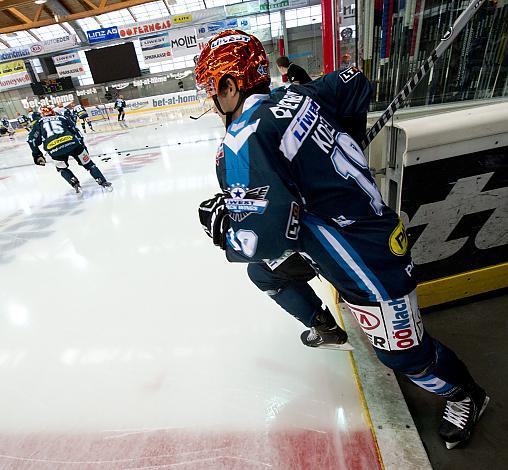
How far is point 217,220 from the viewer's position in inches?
35.7

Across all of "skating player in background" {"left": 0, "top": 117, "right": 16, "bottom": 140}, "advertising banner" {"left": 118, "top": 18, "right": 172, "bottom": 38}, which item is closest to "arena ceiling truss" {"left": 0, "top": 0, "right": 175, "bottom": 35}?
"advertising banner" {"left": 118, "top": 18, "right": 172, "bottom": 38}

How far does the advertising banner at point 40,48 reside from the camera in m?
17.0

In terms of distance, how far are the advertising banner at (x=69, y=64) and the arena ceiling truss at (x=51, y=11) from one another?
1.42 m

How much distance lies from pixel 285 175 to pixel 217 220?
0.27 metres

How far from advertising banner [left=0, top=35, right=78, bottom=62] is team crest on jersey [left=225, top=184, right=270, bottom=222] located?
843 inches

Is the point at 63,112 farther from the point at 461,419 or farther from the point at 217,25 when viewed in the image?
the point at 217,25

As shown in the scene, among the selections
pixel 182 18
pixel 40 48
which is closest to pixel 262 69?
pixel 182 18

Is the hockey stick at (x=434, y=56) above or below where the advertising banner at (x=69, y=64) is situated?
below

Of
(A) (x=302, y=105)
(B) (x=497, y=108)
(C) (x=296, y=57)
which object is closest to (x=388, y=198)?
(B) (x=497, y=108)

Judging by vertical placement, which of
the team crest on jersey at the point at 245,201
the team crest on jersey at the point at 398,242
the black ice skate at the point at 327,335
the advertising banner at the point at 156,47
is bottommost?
the black ice skate at the point at 327,335

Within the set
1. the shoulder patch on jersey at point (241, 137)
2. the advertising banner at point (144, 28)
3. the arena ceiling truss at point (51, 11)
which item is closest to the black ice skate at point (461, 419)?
the shoulder patch on jersey at point (241, 137)

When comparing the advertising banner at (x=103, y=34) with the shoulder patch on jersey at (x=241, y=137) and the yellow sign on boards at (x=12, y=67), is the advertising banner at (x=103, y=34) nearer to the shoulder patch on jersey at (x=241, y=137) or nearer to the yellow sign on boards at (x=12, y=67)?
the yellow sign on boards at (x=12, y=67)

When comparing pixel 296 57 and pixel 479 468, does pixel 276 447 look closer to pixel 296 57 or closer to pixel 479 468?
pixel 479 468

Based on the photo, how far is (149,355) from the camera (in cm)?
147
